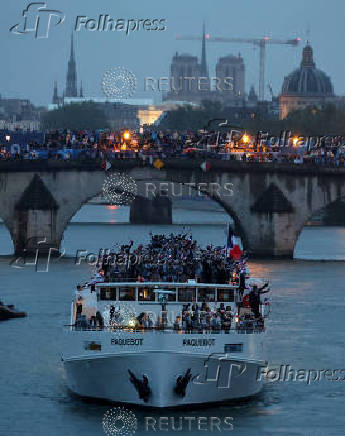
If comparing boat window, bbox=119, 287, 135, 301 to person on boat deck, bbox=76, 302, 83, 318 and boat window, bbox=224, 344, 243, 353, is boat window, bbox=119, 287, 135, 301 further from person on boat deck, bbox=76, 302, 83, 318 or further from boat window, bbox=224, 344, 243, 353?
boat window, bbox=224, 344, 243, 353

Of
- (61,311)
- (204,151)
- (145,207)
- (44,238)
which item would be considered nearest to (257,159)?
(204,151)

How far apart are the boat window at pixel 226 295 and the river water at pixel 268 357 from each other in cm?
374

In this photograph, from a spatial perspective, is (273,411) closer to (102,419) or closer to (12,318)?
(102,419)

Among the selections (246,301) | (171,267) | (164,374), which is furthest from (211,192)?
(164,374)

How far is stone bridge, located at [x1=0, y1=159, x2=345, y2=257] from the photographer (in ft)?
384

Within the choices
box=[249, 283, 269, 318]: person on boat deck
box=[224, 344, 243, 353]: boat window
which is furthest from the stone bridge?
box=[224, 344, 243, 353]: boat window

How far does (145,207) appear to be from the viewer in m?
172

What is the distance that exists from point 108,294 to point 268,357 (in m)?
10.3

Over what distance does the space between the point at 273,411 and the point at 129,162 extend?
56.0m

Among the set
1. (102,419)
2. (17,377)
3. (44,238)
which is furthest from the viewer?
(44,238)

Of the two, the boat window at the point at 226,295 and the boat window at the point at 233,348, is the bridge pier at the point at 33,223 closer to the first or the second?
the boat window at the point at 226,295

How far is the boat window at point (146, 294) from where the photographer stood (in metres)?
63.4

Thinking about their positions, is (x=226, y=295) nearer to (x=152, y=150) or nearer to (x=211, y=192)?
(x=211, y=192)

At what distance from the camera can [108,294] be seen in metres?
63.8
